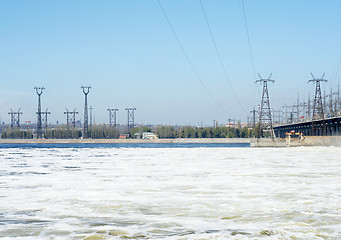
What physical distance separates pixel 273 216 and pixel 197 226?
196cm

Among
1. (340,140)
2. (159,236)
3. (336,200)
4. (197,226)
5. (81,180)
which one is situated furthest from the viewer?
(340,140)

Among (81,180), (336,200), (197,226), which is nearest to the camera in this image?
(197,226)

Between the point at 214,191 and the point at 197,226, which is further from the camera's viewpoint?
the point at 214,191

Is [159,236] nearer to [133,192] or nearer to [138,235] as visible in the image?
[138,235]

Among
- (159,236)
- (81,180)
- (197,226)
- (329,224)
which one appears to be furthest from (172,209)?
(81,180)

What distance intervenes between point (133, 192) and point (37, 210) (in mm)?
3736

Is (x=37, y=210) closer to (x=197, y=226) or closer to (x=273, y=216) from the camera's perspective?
(x=197, y=226)

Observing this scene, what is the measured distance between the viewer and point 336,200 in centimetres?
1203

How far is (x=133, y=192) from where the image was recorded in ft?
46.2

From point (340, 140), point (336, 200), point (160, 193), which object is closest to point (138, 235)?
point (160, 193)

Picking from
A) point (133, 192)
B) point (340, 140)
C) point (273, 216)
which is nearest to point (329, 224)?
point (273, 216)

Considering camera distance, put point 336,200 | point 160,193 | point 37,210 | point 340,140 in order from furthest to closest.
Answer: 1. point 340,140
2. point 160,193
3. point 336,200
4. point 37,210

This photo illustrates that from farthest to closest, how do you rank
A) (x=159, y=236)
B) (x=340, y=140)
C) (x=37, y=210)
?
(x=340, y=140) → (x=37, y=210) → (x=159, y=236)

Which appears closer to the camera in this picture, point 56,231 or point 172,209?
point 56,231
